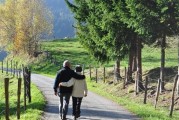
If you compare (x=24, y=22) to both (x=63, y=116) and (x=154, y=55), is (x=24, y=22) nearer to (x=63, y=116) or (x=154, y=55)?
(x=154, y=55)

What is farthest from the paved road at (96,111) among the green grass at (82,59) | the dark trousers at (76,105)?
the green grass at (82,59)

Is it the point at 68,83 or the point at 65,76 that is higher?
the point at 65,76

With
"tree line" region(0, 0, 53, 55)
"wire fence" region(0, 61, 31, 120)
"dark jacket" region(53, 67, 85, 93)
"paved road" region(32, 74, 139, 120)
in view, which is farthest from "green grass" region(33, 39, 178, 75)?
"dark jacket" region(53, 67, 85, 93)

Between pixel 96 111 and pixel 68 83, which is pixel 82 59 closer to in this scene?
pixel 96 111

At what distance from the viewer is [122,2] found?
27.0 meters

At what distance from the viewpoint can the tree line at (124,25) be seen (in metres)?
24.6

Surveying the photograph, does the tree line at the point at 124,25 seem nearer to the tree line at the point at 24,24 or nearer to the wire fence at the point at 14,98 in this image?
the wire fence at the point at 14,98

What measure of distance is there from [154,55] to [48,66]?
17.7m

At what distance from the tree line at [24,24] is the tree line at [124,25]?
29.2 metres

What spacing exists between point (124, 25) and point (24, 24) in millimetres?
39700

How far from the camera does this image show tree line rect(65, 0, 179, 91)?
2464 centimetres

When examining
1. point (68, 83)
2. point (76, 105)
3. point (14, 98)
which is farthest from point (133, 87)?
point (68, 83)

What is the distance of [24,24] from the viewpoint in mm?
66250

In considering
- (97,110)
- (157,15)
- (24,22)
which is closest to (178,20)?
(157,15)
